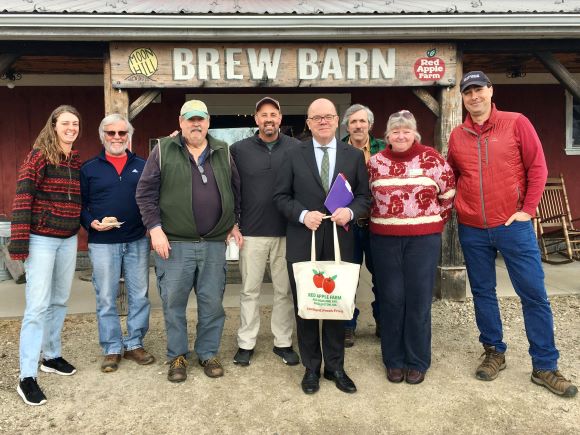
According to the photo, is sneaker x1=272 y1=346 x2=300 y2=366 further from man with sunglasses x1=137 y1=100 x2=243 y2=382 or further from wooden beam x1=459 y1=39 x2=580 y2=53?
wooden beam x1=459 y1=39 x2=580 y2=53

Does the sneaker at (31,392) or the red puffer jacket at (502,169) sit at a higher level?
the red puffer jacket at (502,169)

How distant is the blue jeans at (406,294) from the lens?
2980mm

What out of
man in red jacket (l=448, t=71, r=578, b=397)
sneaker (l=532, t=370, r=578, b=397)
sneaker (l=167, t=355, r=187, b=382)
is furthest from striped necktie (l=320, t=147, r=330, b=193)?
sneaker (l=532, t=370, r=578, b=397)

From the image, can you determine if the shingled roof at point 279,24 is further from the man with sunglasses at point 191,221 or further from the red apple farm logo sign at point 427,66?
the man with sunglasses at point 191,221

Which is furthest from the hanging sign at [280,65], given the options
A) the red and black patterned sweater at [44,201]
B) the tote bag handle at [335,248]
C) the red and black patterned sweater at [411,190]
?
the tote bag handle at [335,248]

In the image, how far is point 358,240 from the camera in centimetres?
358

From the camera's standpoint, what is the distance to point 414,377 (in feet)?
10.1

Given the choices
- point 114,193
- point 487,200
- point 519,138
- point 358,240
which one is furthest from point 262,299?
point 519,138

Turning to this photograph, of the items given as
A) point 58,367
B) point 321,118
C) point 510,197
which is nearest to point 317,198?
Answer: point 321,118

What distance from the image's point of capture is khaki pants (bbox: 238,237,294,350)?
135 inches

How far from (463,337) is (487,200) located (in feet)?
4.63

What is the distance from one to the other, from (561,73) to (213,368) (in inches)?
173

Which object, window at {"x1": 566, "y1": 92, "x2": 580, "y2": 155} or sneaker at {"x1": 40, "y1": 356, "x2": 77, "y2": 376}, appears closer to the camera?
sneaker at {"x1": 40, "y1": 356, "x2": 77, "y2": 376}

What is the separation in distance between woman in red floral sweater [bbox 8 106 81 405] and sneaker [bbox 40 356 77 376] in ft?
1.00
